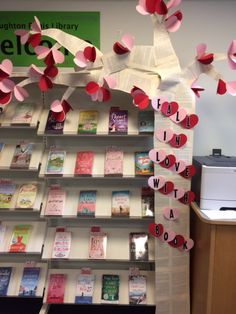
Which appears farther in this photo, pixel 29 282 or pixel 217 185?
pixel 29 282

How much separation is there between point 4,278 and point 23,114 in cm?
131

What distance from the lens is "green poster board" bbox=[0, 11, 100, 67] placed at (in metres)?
2.46

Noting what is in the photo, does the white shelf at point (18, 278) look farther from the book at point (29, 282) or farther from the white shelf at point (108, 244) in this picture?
the white shelf at point (108, 244)

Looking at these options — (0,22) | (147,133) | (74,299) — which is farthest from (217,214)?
(0,22)

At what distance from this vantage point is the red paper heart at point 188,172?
2.16 metres

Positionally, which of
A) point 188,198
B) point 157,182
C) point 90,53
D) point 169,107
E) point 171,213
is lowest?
point 171,213

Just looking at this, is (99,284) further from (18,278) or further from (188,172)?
(188,172)

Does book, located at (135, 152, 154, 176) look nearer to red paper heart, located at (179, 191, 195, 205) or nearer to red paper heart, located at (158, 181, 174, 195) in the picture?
red paper heart, located at (158, 181, 174, 195)

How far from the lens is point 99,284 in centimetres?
240

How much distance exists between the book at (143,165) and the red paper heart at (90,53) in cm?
81

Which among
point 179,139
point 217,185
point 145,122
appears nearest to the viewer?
A: point 217,185

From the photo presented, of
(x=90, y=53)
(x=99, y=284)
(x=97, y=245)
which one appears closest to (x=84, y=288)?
(x=99, y=284)

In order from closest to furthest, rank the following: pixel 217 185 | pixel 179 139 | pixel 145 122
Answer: pixel 217 185, pixel 179 139, pixel 145 122

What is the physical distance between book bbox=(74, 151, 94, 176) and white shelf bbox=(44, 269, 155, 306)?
2.76 feet
